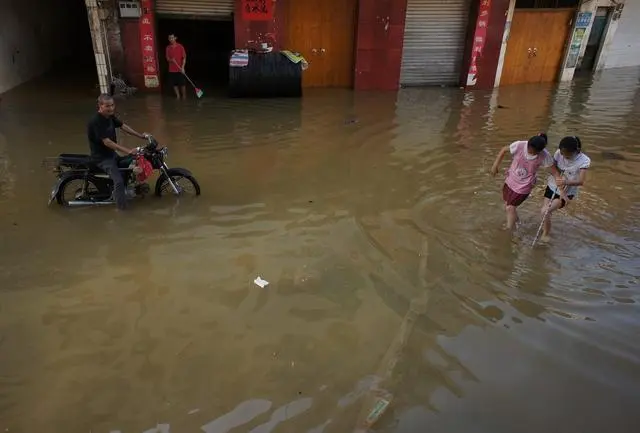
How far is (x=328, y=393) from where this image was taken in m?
4.04

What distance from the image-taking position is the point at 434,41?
50.4 ft

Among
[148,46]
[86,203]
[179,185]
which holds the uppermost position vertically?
[148,46]

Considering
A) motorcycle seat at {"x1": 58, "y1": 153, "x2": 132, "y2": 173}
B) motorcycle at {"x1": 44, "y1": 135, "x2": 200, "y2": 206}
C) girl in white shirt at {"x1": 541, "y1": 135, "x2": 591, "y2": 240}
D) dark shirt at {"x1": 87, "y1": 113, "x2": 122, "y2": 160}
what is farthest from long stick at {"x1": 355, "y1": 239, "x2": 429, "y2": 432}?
motorcycle seat at {"x1": 58, "y1": 153, "x2": 132, "y2": 173}

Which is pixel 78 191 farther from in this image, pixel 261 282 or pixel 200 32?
pixel 200 32

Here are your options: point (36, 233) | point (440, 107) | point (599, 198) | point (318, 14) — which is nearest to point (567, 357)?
point (599, 198)

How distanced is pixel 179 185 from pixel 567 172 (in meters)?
5.29

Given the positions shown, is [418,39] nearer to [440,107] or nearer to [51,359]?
[440,107]

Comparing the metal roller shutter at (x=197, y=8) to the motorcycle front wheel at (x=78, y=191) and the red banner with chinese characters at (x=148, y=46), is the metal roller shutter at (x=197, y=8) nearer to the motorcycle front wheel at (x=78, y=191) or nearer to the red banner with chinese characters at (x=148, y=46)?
the red banner with chinese characters at (x=148, y=46)

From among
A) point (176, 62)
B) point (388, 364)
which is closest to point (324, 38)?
point (176, 62)

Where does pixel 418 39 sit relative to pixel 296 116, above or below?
above

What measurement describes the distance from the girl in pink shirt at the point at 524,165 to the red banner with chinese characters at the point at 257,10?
9.32 meters

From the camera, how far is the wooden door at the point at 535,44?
15.8 metres

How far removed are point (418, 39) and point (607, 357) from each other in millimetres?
12628

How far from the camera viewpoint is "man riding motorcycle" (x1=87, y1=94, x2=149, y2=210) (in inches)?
255
